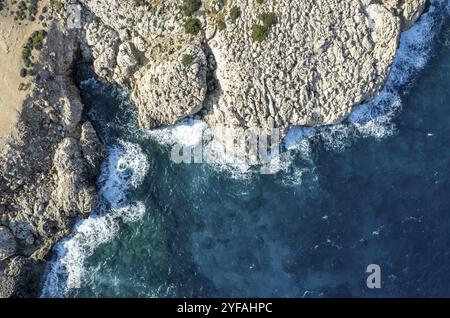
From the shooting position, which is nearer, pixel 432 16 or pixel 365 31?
pixel 365 31

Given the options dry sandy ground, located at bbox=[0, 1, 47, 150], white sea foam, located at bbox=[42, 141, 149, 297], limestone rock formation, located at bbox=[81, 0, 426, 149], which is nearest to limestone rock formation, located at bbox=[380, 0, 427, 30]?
limestone rock formation, located at bbox=[81, 0, 426, 149]

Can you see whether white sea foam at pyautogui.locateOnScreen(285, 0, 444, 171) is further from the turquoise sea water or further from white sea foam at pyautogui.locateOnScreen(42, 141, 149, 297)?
white sea foam at pyautogui.locateOnScreen(42, 141, 149, 297)

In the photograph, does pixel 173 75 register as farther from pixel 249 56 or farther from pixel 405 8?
pixel 405 8

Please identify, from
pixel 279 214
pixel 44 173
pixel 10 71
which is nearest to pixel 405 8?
pixel 279 214

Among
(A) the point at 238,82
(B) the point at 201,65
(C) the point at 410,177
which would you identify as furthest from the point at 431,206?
(B) the point at 201,65
